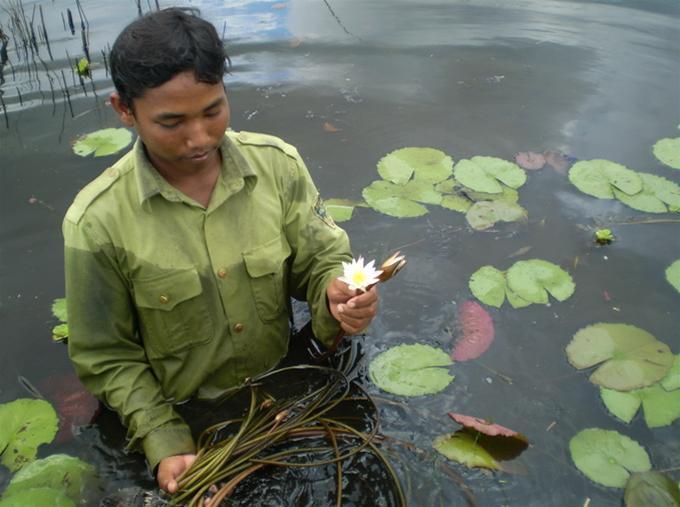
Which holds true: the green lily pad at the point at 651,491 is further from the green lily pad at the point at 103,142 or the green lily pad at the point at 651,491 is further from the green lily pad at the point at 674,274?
the green lily pad at the point at 103,142

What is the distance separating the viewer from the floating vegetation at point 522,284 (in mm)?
2795

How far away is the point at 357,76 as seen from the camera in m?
4.56

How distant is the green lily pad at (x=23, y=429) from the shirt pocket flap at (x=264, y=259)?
3.57ft

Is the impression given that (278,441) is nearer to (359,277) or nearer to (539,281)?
(359,277)

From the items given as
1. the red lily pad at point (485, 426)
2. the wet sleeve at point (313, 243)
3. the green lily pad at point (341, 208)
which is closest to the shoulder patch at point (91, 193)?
the wet sleeve at point (313, 243)

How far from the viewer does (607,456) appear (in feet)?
7.08

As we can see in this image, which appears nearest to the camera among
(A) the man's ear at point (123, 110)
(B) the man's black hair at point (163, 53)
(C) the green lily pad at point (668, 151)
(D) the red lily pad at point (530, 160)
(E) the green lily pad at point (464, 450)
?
(B) the man's black hair at point (163, 53)

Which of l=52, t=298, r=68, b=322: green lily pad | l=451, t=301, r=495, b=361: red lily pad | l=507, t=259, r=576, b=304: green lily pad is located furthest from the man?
l=507, t=259, r=576, b=304: green lily pad

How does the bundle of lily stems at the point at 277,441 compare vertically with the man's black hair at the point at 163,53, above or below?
below

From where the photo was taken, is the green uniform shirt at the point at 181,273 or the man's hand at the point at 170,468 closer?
the green uniform shirt at the point at 181,273

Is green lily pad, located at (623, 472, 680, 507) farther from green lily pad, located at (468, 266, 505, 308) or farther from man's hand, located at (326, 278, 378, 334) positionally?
man's hand, located at (326, 278, 378, 334)

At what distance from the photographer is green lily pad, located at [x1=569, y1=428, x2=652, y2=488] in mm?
2109

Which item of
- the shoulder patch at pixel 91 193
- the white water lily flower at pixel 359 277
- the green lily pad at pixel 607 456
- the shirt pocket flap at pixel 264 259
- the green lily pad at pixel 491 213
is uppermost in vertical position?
the shoulder patch at pixel 91 193

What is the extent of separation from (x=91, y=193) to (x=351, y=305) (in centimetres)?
83
